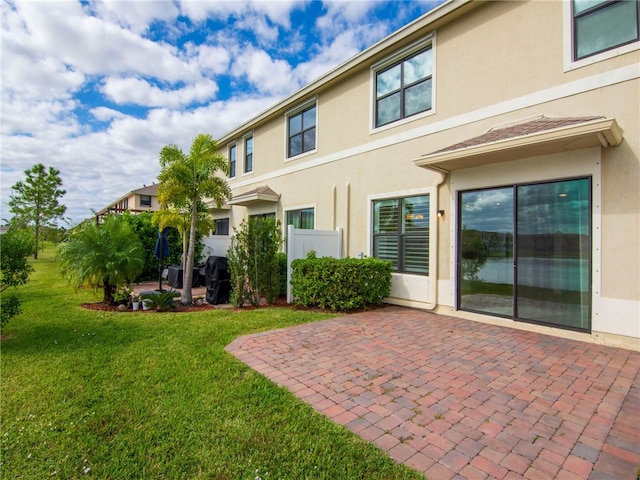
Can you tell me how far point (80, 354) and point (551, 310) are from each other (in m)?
7.84

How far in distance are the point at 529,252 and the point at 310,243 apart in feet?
17.3

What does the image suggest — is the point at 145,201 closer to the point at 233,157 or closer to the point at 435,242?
the point at 233,157

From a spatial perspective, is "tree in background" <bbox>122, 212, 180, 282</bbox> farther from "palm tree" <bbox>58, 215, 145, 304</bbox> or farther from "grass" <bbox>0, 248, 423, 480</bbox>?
"grass" <bbox>0, 248, 423, 480</bbox>

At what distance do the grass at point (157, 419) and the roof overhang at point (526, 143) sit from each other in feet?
17.0

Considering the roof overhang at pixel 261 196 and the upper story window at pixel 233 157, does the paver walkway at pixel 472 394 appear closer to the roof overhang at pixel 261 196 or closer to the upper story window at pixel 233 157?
the roof overhang at pixel 261 196

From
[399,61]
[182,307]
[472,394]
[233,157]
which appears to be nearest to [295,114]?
[399,61]

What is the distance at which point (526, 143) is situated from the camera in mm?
5312

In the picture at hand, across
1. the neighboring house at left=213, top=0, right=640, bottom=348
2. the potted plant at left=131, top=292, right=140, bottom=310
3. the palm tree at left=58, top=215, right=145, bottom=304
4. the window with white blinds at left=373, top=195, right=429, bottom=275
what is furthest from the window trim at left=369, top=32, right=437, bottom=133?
the potted plant at left=131, top=292, right=140, bottom=310

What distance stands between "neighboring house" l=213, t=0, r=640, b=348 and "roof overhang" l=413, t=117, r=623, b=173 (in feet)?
0.08

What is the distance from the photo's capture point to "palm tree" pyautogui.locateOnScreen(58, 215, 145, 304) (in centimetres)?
766

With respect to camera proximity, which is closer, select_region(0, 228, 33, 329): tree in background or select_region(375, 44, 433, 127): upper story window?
select_region(0, 228, 33, 329): tree in background

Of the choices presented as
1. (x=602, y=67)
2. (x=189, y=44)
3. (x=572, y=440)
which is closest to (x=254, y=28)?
(x=189, y=44)

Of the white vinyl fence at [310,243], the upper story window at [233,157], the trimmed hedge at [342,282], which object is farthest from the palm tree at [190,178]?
the upper story window at [233,157]

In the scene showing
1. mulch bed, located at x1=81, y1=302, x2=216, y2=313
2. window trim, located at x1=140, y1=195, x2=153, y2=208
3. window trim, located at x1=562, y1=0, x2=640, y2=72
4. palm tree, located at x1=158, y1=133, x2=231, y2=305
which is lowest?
mulch bed, located at x1=81, y1=302, x2=216, y2=313
